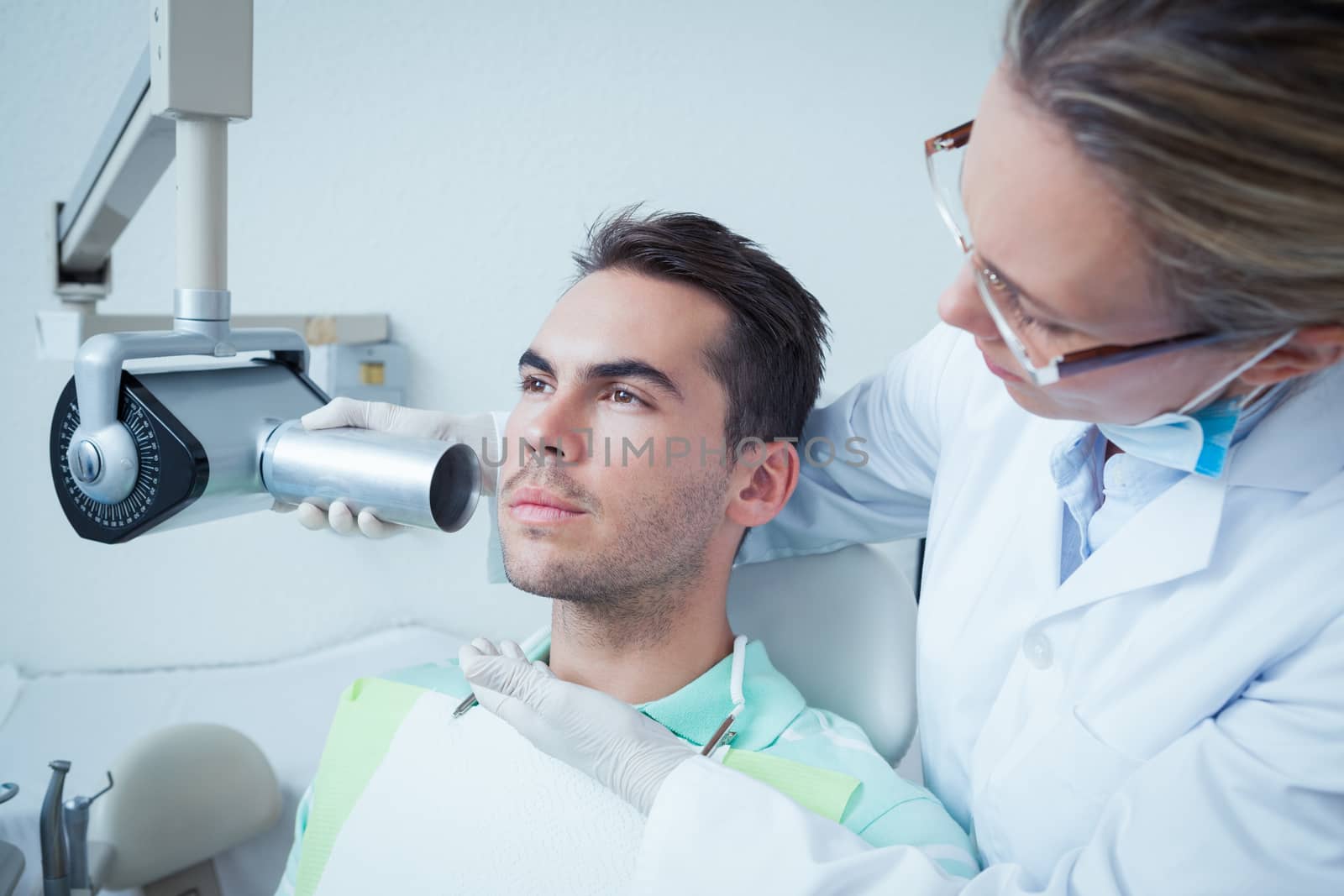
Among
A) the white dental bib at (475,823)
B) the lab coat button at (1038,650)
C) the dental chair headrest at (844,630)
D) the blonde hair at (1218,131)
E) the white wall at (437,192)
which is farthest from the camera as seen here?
the white wall at (437,192)

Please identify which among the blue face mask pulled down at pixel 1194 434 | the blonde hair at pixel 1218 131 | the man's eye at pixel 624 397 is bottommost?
the man's eye at pixel 624 397

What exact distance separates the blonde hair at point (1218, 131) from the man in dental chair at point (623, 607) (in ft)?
→ 1.90

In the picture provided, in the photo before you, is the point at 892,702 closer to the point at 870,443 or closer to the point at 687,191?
the point at 870,443

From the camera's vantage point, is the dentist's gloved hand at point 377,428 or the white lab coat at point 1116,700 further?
the dentist's gloved hand at point 377,428

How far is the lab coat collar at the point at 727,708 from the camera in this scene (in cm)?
115

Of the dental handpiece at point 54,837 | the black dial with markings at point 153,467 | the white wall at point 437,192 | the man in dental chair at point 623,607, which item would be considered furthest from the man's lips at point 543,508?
the white wall at point 437,192

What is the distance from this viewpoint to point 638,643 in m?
1.22

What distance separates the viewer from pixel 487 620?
225cm

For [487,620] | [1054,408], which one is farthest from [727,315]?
[487,620]

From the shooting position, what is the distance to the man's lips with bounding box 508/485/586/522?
44.1 inches

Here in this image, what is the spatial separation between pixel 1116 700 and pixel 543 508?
2.04ft

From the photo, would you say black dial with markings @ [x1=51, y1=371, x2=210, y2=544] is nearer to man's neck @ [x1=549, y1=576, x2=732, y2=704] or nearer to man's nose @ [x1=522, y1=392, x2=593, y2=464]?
man's nose @ [x1=522, y1=392, x2=593, y2=464]

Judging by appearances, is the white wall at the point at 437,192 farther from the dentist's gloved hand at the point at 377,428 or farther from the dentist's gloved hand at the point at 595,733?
the dentist's gloved hand at the point at 595,733

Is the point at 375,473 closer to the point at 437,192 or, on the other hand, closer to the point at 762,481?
the point at 762,481
